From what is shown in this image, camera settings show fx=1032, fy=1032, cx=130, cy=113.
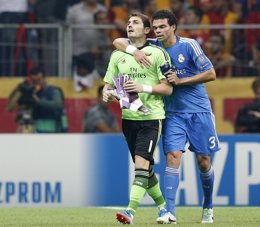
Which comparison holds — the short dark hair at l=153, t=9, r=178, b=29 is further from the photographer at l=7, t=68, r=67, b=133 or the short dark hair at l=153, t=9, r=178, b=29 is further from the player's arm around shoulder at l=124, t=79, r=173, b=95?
the photographer at l=7, t=68, r=67, b=133

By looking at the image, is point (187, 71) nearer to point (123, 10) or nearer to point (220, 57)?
point (220, 57)

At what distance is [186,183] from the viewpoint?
640 inches

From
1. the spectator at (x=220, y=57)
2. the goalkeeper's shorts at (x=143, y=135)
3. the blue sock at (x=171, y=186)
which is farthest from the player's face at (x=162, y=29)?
the spectator at (x=220, y=57)

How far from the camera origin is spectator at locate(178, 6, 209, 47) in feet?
60.5

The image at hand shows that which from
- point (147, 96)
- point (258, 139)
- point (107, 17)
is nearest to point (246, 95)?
point (258, 139)

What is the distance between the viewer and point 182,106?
11.5 m

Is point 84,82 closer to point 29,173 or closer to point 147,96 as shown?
point 29,173

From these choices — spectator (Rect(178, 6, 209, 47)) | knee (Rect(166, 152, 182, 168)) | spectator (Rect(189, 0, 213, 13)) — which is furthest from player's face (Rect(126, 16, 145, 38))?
spectator (Rect(189, 0, 213, 13))

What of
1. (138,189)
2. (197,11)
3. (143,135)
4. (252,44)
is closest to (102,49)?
(197,11)

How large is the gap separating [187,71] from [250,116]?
20.9 ft

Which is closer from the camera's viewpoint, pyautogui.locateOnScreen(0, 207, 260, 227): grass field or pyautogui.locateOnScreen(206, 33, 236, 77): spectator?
pyautogui.locateOnScreen(0, 207, 260, 227): grass field

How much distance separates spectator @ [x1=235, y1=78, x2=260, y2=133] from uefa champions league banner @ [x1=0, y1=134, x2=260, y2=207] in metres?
1.15

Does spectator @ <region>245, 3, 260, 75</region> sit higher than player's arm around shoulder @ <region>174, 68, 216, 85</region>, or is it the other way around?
spectator @ <region>245, 3, 260, 75</region>

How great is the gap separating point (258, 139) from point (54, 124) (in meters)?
3.62
